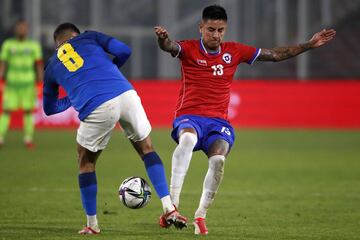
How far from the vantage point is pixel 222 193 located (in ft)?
39.5

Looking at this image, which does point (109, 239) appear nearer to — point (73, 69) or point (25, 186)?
point (73, 69)

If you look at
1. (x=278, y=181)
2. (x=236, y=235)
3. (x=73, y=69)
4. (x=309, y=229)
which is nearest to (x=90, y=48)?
(x=73, y=69)

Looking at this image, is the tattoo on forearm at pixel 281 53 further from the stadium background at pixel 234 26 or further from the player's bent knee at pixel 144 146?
the stadium background at pixel 234 26

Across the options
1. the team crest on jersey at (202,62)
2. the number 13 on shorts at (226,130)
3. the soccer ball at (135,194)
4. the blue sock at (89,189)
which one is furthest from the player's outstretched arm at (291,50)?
the blue sock at (89,189)

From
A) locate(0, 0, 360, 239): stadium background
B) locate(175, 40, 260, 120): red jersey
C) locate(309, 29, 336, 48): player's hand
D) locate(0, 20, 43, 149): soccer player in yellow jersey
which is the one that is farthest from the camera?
locate(0, 20, 43, 149): soccer player in yellow jersey

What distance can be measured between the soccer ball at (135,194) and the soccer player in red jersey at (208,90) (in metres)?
0.34

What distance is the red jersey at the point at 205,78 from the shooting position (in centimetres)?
894

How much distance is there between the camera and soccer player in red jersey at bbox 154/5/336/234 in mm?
8625

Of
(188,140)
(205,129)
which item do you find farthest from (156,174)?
(205,129)

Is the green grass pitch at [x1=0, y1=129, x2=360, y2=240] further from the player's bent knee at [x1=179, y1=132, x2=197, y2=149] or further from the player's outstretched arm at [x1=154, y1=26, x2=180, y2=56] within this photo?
the player's outstretched arm at [x1=154, y1=26, x2=180, y2=56]

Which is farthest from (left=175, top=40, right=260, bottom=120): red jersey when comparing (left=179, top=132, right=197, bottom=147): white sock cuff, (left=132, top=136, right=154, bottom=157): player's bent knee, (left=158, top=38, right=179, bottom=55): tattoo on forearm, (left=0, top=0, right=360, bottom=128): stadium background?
(left=0, top=0, right=360, bottom=128): stadium background

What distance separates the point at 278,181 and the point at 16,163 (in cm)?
447

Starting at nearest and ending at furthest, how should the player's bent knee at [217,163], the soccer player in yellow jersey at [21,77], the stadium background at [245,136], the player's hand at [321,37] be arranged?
1. the player's bent knee at [217,163]
2. the player's hand at [321,37]
3. the stadium background at [245,136]
4. the soccer player in yellow jersey at [21,77]

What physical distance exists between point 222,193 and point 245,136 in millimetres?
10536
